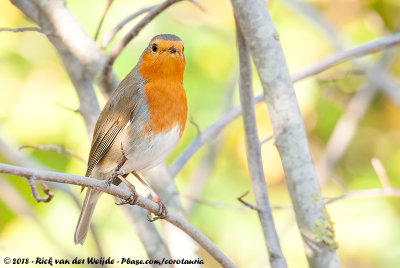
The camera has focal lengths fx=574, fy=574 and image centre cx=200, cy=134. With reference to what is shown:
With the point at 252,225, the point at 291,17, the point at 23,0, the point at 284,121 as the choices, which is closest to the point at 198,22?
the point at 291,17

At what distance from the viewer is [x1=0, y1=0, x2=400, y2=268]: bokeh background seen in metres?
4.05

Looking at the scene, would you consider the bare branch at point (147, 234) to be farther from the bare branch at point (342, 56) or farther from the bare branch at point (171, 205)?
the bare branch at point (342, 56)

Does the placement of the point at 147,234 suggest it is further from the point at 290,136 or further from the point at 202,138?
the point at 290,136

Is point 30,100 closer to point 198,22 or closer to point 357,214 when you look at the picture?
point 198,22

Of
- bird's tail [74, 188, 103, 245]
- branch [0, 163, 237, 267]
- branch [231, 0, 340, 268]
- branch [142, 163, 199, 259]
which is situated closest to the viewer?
branch [0, 163, 237, 267]

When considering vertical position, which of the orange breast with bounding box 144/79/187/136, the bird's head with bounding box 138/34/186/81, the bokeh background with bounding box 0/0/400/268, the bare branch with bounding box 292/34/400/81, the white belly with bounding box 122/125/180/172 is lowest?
the bokeh background with bounding box 0/0/400/268

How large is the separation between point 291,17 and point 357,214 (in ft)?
5.51

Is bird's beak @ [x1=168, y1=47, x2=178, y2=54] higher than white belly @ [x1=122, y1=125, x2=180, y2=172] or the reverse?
higher

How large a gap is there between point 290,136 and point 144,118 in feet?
2.53

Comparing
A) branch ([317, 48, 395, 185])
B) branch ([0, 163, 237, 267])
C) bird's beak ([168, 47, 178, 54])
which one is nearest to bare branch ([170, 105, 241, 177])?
bird's beak ([168, 47, 178, 54])

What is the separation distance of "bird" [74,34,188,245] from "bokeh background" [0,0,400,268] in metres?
1.01

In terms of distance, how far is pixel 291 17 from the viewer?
186 inches

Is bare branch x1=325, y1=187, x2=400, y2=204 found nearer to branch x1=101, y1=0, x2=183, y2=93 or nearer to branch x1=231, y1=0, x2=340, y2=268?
branch x1=231, y1=0, x2=340, y2=268

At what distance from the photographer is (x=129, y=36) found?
2637mm
